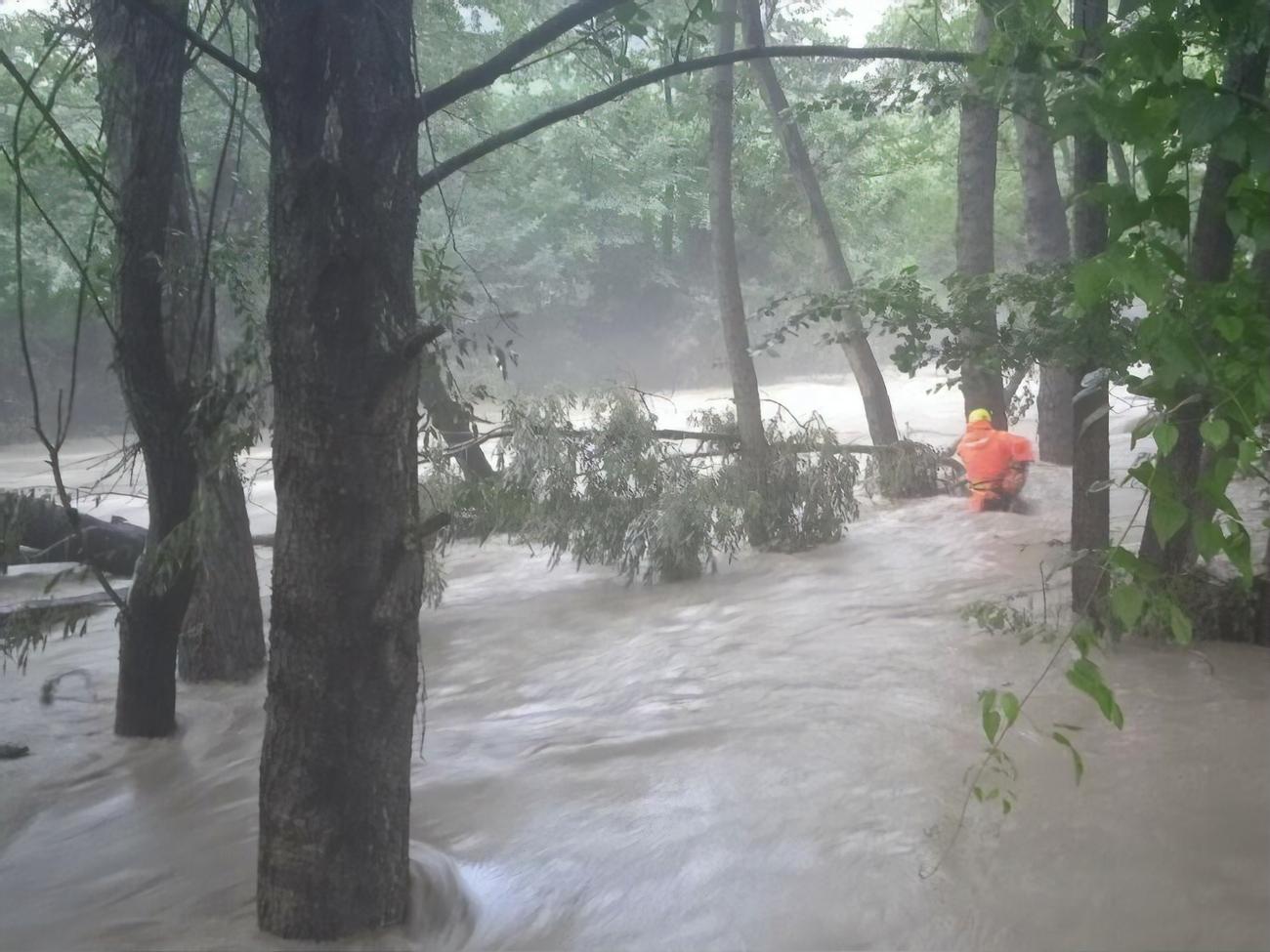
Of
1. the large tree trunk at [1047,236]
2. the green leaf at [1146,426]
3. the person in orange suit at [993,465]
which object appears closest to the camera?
the green leaf at [1146,426]

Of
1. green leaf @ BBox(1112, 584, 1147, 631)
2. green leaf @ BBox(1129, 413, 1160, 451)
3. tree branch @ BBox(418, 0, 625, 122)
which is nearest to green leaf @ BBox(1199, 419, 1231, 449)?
green leaf @ BBox(1129, 413, 1160, 451)

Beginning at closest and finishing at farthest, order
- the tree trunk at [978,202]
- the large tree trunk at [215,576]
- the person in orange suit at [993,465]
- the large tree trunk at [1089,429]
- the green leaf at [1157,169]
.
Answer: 1. the green leaf at [1157,169]
2. the large tree trunk at [1089,429]
3. the large tree trunk at [215,576]
4. the person in orange suit at [993,465]
5. the tree trunk at [978,202]

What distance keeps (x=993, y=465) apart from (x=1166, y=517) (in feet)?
33.2

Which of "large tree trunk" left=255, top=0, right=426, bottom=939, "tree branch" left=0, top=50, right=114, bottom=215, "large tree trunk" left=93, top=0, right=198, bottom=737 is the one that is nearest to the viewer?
"large tree trunk" left=255, top=0, right=426, bottom=939

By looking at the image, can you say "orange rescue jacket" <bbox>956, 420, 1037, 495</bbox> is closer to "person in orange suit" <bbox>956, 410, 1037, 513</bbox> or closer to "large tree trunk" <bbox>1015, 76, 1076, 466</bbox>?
"person in orange suit" <bbox>956, 410, 1037, 513</bbox>

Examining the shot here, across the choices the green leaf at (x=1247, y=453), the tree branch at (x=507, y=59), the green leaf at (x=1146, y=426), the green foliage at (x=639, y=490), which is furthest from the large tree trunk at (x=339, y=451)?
the green foliage at (x=639, y=490)

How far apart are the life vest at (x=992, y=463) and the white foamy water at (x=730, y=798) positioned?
2336mm

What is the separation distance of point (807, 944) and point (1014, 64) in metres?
3.21

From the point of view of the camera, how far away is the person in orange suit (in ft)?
39.5

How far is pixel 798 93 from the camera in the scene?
1942 cm

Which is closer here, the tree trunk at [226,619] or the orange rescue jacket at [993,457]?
the tree trunk at [226,619]

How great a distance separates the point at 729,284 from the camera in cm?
1318

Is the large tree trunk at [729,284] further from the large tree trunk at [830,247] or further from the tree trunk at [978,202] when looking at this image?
the tree trunk at [978,202]

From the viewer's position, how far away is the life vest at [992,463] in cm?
1204
